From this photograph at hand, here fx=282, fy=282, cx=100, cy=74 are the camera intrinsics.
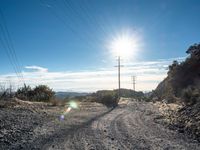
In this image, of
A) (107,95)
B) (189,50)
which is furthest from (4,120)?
(189,50)

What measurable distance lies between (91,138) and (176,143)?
12.6ft

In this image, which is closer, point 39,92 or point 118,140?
point 118,140

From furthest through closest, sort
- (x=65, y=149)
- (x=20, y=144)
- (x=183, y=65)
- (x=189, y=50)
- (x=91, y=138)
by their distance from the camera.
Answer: (x=189, y=50)
(x=183, y=65)
(x=91, y=138)
(x=20, y=144)
(x=65, y=149)

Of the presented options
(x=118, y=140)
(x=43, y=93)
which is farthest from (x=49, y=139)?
(x=43, y=93)

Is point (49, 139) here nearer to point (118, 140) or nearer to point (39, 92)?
point (118, 140)

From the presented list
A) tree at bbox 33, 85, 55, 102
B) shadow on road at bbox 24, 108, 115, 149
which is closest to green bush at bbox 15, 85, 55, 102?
tree at bbox 33, 85, 55, 102

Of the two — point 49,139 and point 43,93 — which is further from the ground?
point 43,93

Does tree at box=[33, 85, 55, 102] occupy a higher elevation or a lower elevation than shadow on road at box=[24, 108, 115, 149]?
→ higher

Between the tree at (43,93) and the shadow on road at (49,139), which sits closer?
the shadow on road at (49,139)

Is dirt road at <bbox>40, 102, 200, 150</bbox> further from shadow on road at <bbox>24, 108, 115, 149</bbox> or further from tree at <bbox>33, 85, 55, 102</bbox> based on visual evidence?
tree at <bbox>33, 85, 55, 102</bbox>

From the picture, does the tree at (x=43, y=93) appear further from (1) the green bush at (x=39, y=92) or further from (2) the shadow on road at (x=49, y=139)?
(2) the shadow on road at (x=49, y=139)

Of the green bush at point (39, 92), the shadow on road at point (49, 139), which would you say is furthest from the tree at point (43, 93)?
the shadow on road at point (49, 139)

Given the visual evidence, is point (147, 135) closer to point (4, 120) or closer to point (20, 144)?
point (20, 144)

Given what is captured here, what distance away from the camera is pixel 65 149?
1085 centimetres
